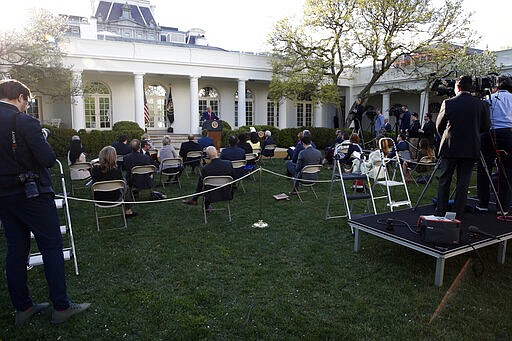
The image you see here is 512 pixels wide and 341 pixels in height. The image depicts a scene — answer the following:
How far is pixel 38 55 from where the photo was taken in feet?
43.4

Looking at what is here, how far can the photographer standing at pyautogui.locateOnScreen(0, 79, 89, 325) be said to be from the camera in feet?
8.87

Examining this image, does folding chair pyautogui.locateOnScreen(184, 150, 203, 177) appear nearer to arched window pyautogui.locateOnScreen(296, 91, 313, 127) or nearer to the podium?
the podium

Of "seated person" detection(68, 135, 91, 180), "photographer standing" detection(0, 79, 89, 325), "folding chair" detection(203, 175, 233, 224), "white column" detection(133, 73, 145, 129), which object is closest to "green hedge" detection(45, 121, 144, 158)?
"white column" detection(133, 73, 145, 129)

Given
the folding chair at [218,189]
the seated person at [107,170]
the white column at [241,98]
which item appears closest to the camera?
the seated person at [107,170]

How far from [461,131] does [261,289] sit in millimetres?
2842

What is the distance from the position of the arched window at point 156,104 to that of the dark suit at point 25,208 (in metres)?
21.1

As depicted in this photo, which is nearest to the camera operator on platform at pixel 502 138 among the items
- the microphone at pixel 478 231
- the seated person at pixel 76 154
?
the microphone at pixel 478 231

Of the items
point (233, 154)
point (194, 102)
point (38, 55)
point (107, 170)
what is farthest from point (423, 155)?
point (194, 102)

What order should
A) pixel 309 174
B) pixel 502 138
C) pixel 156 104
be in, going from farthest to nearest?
pixel 156 104 < pixel 309 174 < pixel 502 138

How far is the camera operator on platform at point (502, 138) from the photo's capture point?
16.1ft

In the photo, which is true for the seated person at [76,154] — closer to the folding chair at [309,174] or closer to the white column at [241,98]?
the folding chair at [309,174]

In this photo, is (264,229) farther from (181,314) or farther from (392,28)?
(392,28)

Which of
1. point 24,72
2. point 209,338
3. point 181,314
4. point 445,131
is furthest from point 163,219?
point 24,72

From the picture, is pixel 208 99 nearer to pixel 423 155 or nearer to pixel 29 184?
pixel 423 155
